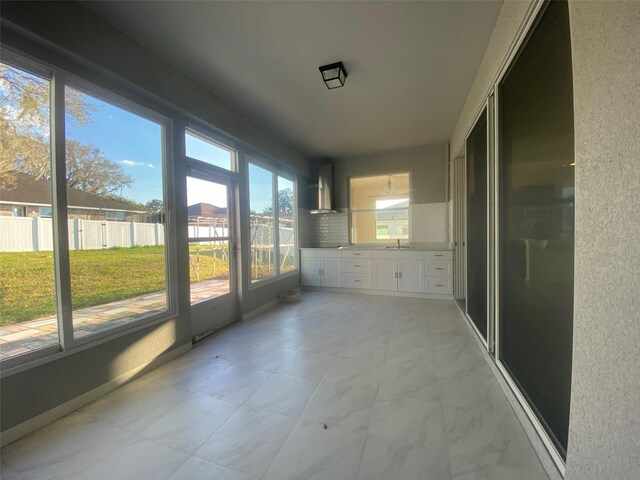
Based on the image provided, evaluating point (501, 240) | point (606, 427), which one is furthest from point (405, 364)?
point (606, 427)

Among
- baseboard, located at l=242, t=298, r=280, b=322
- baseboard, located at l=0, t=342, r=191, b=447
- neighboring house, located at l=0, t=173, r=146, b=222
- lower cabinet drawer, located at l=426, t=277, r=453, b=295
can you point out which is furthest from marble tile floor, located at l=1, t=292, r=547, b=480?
lower cabinet drawer, located at l=426, t=277, r=453, b=295

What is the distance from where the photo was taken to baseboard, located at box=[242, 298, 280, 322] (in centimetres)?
337

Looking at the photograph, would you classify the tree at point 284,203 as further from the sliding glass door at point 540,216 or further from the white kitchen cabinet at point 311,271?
the sliding glass door at point 540,216

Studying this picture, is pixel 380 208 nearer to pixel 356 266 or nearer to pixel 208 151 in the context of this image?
pixel 356 266

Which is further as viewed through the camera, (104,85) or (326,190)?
(326,190)

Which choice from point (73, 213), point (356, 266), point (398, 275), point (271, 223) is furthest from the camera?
point (356, 266)

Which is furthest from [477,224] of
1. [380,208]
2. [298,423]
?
[380,208]

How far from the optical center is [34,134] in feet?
5.05

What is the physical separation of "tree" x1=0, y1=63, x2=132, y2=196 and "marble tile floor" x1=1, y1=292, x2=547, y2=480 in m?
1.53

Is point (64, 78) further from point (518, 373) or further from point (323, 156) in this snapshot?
point (323, 156)

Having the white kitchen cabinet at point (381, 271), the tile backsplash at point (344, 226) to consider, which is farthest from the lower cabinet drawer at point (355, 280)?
the tile backsplash at point (344, 226)

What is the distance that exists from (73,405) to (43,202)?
4.37 ft

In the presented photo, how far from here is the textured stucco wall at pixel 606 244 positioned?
70cm

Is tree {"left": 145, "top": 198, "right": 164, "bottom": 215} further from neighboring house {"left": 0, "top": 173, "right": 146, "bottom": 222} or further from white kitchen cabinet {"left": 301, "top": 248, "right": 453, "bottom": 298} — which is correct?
white kitchen cabinet {"left": 301, "top": 248, "right": 453, "bottom": 298}
